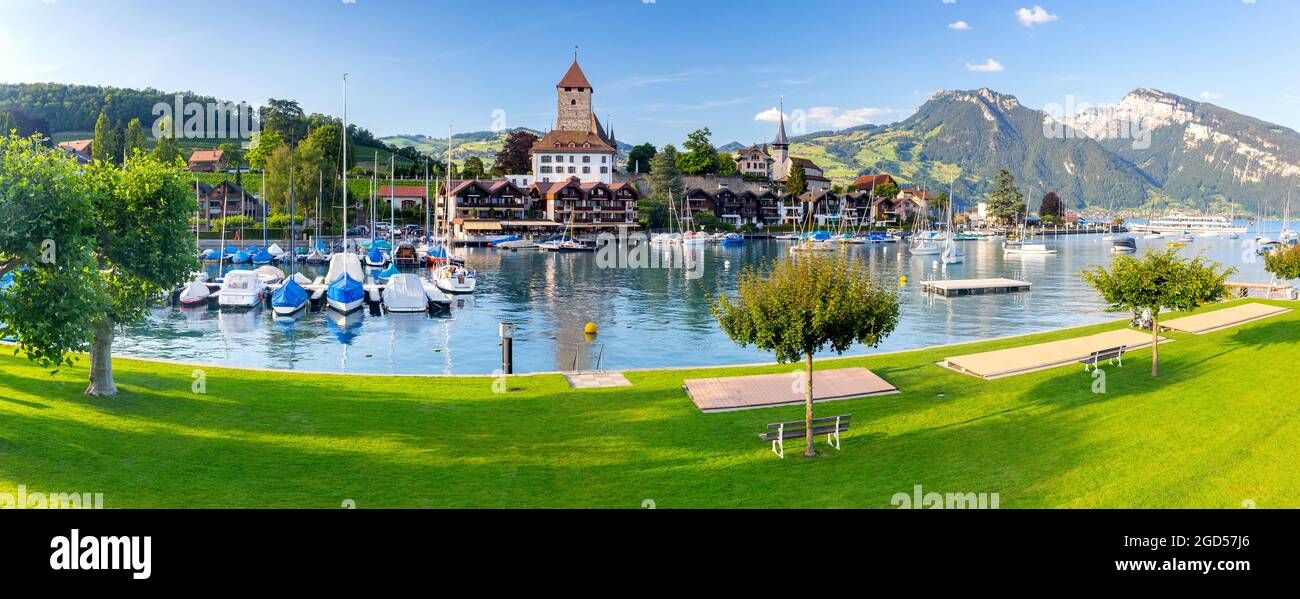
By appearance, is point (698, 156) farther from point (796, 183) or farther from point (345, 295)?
point (345, 295)

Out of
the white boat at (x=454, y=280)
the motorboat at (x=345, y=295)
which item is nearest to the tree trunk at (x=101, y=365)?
the motorboat at (x=345, y=295)

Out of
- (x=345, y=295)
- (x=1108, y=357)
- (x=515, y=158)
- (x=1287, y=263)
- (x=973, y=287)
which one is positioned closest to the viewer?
(x=1108, y=357)

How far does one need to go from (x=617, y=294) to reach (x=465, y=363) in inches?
1275

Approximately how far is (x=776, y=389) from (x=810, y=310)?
6.25 metres

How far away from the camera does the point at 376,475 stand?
15.5 metres

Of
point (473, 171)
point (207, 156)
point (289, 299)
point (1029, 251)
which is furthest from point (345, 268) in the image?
point (207, 156)

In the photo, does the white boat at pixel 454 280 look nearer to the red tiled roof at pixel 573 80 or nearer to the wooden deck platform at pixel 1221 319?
the wooden deck platform at pixel 1221 319

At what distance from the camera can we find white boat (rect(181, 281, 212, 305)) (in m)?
58.0

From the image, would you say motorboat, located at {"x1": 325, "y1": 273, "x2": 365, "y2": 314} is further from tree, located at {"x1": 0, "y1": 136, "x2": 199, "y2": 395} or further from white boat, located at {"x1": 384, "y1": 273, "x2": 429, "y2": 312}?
tree, located at {"x1": 0, "y1": 136, "x2": 199, "y2": 395}

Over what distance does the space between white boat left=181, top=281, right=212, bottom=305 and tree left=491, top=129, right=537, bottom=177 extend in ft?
407

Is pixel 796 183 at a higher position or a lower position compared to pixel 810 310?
higher

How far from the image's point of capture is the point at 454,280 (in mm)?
68312

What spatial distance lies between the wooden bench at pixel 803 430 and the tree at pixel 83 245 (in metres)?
14.8

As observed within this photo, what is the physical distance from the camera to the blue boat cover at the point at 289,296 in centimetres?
5441
